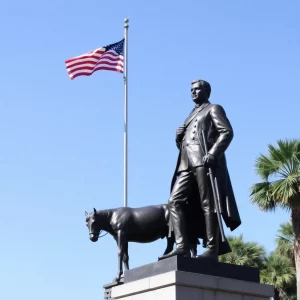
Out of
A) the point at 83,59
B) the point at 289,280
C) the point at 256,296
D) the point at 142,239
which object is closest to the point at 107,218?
the point at 142,239

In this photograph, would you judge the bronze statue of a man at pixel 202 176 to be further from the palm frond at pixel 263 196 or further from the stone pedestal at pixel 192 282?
the palm frond at pixel 263 196

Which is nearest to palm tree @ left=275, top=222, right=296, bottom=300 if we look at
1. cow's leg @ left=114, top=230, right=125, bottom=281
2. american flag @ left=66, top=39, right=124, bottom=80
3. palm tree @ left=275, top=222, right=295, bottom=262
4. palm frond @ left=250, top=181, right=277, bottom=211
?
palm tree @ left=275, top=222, right=295, bottom=262

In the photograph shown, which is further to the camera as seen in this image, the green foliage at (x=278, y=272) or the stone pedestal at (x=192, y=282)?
the green foliage at (x=278, y=272)

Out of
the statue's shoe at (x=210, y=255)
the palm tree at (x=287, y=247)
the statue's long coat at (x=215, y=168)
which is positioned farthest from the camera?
the palm tree at (x=287, y=247)

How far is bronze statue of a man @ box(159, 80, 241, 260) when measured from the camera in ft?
31.6

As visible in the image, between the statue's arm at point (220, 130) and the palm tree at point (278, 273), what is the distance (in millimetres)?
17854

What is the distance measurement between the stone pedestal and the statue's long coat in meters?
0.53

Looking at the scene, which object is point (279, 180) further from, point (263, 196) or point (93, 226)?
point (93, 226)

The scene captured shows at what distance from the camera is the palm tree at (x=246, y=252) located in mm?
27297

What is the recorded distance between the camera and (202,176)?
974 centimetres

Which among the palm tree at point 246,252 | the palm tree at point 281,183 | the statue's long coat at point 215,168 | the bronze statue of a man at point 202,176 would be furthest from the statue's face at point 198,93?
the palm tree at point 246,252

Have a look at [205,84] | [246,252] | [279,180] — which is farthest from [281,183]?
[205,84]

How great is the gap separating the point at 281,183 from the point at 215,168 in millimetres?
13024

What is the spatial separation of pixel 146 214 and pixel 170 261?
4.80 m
